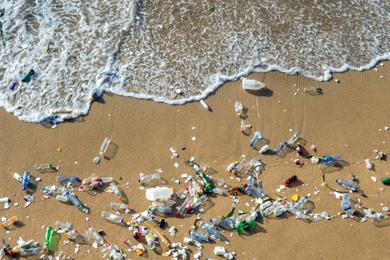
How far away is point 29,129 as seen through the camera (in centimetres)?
889

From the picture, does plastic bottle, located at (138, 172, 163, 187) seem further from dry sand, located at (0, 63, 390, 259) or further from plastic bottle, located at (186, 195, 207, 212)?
plastic bottle, located at (186, 195, 207, 212)

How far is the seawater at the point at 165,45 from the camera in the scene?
949 cm

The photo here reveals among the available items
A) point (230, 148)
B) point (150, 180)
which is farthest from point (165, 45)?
point (150, 180)

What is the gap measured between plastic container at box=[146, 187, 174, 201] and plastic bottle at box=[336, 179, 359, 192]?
2.78m

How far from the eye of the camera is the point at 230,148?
8.63 meters

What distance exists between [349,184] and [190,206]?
8.70 feet

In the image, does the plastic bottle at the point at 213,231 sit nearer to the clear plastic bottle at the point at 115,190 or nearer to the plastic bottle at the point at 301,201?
the plastic bottle at the point at 301,201

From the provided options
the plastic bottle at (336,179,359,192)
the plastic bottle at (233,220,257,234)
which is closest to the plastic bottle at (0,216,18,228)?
the plastic bottle at (233,220,257,234)

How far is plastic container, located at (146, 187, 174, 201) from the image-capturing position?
801 cm

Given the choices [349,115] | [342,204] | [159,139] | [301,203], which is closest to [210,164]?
[159,139]

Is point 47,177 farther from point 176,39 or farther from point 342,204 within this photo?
point 342,204

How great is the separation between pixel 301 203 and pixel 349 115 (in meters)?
2.13

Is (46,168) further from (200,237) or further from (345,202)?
(345,202)

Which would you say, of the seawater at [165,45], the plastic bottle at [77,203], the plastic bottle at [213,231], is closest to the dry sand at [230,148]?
the plastic bottle at [77,203]
